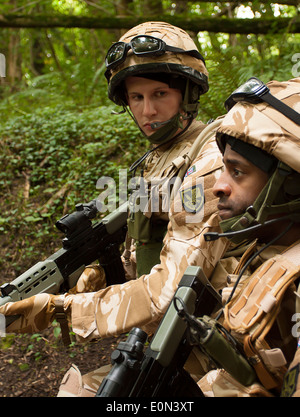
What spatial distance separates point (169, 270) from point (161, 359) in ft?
1.71

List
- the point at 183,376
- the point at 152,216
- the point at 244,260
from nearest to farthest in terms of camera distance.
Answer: the point at 183,376, the point at 244,260, the point at 152,216

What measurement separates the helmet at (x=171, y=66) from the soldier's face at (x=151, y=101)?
0.16ft

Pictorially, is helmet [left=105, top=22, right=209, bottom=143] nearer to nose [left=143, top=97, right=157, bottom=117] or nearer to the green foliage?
nose [left=143, top=97, right=157, bottom=117]

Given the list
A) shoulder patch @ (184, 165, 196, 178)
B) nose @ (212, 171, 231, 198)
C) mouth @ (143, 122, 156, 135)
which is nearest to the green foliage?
mouth @ (143, 122, 156, 135)

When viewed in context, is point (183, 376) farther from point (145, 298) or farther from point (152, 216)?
point (152, 216)

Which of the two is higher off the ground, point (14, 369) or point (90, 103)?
point (90, 103)

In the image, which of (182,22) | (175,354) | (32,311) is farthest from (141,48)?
(182,22)

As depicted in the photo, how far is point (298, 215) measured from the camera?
5.13 feet

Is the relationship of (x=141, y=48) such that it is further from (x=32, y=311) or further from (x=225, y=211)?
(x=32, y=311)

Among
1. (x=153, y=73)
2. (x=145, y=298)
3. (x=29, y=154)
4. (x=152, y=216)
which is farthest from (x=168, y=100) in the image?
(x=29, y=154)

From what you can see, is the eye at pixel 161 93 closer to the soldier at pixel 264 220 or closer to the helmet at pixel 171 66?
the helmet at pixel 171 66

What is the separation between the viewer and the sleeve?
6.32 ft

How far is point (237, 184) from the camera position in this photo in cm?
164
